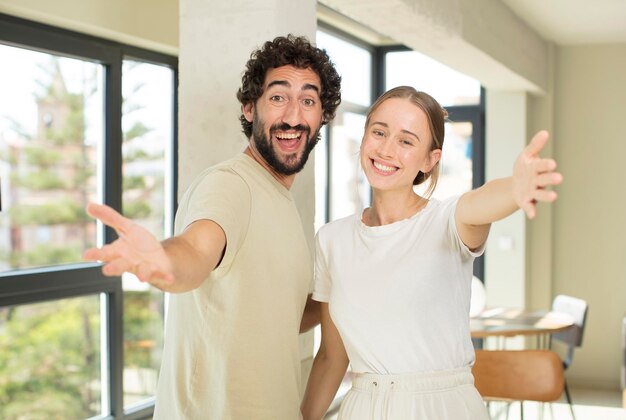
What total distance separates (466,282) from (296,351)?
44 centimetres

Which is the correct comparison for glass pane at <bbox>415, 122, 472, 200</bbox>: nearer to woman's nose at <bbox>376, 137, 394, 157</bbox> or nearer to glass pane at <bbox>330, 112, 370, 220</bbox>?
glass pane at <bbox>330, 112, 370, 220</bbox>

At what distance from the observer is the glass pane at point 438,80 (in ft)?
26.3

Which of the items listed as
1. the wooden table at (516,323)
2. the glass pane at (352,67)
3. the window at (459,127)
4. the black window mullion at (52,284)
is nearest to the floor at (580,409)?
the wooden table at (516,323)

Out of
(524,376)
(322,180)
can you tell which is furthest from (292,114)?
(322,180)

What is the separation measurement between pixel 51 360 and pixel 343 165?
11.4 ft

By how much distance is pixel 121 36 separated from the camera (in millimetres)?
4609

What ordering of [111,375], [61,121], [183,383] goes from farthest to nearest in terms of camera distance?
[111,375] → [61,121] → [183,383]

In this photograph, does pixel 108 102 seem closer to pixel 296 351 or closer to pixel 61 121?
pixel 61 121

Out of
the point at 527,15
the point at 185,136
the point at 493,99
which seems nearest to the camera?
the point at 185,136

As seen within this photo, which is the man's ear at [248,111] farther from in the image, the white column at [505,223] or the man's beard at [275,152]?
the white column at [505,223]

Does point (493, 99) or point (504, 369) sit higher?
point (493, 99)

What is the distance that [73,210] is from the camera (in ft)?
15.0

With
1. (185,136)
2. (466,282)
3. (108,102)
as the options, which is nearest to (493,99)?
(108,102)

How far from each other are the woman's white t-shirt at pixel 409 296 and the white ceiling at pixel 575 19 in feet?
14.2
